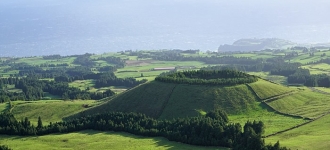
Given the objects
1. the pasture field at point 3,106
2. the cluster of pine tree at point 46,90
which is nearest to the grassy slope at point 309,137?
the pasture field at point 3,106

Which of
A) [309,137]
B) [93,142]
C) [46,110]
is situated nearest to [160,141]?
[93,142]

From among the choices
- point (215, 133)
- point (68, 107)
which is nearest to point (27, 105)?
Answer: point (68, 107)

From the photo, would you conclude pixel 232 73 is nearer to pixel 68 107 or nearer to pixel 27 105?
pixel 68 107

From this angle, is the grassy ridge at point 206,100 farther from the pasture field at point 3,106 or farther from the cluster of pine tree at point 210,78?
the pasture field at point 3,106

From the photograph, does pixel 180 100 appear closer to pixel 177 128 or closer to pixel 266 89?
pixel 177 128

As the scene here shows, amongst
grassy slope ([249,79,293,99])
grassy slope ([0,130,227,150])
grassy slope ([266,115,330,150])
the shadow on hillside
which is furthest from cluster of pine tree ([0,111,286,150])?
grassy slope ([249,79,293,99])

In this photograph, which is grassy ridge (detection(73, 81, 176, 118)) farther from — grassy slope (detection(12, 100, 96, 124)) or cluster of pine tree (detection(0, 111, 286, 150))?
cluster of pine tree (detection(0, 111, 286, 150))
